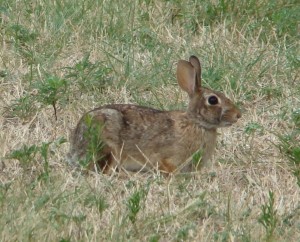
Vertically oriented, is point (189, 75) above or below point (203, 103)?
above

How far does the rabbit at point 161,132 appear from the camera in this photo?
716 cm

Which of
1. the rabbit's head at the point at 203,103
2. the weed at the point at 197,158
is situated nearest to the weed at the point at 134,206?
the weed at the point at 197,158

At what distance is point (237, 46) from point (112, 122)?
2.00 meters

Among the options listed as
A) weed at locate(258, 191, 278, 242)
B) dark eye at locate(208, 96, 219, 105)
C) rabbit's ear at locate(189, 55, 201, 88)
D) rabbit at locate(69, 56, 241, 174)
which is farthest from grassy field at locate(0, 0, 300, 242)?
rabbit's ear at locate(189, 55, 201, 88)

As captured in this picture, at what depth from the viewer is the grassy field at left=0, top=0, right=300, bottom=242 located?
605 centimetres

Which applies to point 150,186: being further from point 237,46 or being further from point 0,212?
point 237,46

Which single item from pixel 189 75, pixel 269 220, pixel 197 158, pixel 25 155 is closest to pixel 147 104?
pixel 189 75

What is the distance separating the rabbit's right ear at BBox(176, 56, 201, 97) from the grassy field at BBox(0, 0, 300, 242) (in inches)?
17.1

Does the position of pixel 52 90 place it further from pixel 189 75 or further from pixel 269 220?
pixel 269 220

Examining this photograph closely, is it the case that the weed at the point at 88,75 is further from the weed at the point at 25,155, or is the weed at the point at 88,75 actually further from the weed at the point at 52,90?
the weed at the point at 25,155

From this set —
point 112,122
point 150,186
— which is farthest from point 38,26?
point 150,186

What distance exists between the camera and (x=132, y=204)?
5.93 m

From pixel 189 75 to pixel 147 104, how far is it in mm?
712

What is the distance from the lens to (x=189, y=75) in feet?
24.3
